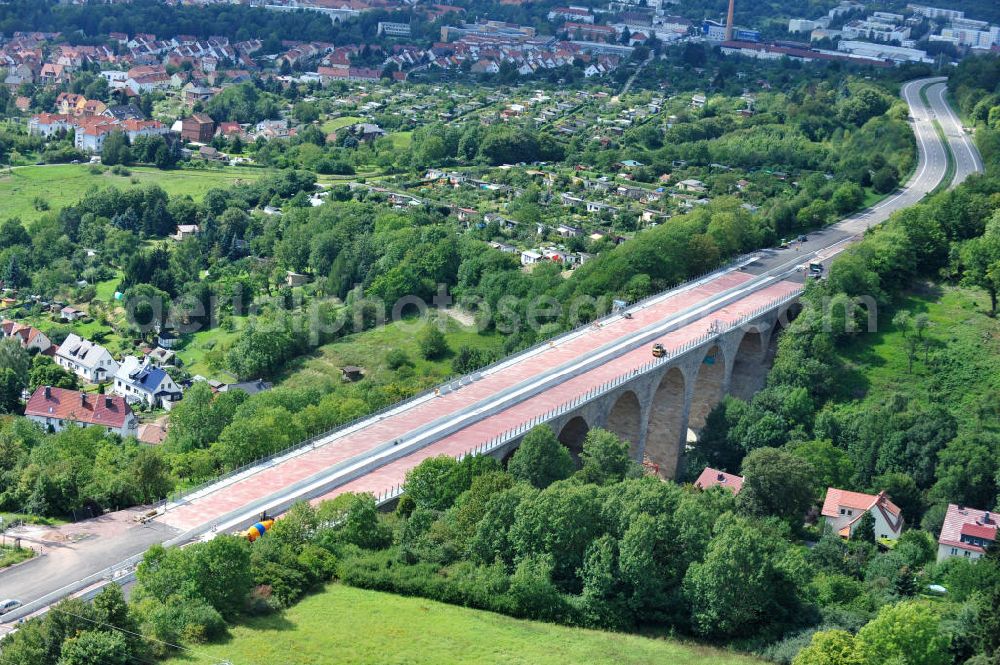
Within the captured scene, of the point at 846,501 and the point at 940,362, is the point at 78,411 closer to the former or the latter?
the point at 846,501

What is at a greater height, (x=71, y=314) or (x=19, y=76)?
(x=19, y=76)

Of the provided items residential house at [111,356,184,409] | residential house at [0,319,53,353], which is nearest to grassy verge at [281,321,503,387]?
residential house at [111,356,184,409]

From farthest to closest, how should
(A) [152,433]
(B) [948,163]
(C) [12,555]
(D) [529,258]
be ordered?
(B) [948,163] → (D) [529,258] → (A) [152,433] → (C) [12,555]

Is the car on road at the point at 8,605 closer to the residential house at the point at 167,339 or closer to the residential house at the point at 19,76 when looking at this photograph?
the residential house at the point at 167,339

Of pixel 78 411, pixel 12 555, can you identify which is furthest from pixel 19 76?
pixel 12 555

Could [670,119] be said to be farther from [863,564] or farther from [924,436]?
[863,564]

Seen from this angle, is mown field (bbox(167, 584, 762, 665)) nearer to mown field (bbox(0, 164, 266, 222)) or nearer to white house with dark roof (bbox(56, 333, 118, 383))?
white house with dark roof (bbox(56, 333, 118, 383))
